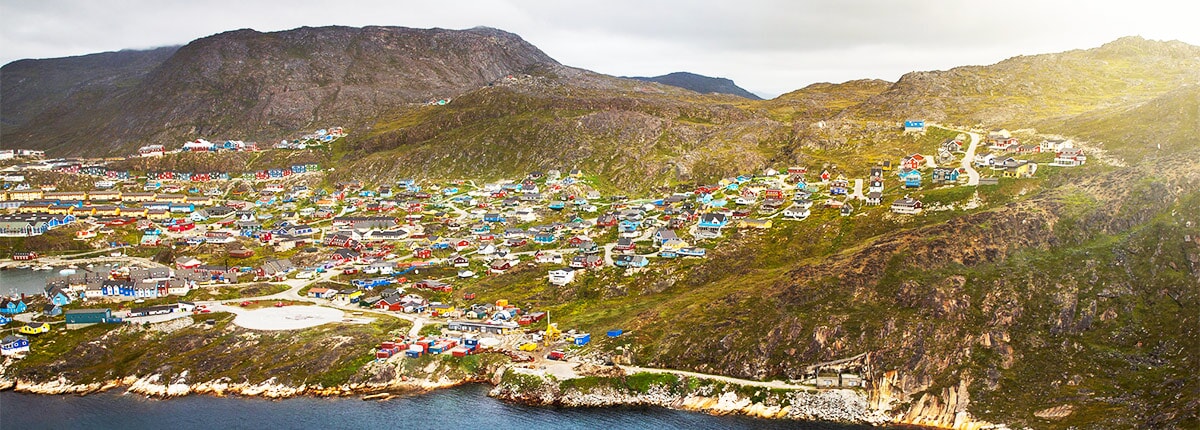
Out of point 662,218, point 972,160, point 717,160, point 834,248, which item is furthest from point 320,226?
point 972,160

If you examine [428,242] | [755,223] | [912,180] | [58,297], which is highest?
[912,180]

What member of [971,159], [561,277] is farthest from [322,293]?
[971,159]

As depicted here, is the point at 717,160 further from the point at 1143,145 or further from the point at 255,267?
the point at 255,267

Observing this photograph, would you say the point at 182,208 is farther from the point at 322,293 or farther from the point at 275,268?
the point at 322,293

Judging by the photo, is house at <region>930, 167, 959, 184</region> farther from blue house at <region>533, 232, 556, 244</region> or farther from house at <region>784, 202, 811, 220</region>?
blue house at <region>533, 232, 556, 244</region>

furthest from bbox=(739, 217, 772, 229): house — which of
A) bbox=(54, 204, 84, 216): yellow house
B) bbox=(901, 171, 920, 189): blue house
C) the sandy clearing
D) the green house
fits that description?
bbox=(54, 204, 84, 216): yellow house
